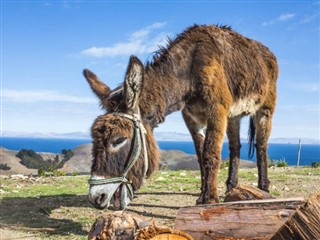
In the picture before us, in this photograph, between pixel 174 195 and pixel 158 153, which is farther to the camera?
pixel 174 195

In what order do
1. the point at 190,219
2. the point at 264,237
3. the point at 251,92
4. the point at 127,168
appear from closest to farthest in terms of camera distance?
1. the point at 264,237
2. the point at 190,219
3. the point at 127,168
4. the point at 251,92

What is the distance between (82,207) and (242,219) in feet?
17.3

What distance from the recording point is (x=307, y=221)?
3.09 m

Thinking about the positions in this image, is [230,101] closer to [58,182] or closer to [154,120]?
[154,120]

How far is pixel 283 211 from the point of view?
430 cm

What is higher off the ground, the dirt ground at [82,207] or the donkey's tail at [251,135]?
the donkey's tail at [251,135]

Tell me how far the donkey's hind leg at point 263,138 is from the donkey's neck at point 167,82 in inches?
103

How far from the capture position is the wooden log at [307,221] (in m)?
3.07

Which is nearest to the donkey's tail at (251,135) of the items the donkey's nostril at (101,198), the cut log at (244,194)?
the cut log at (244,194)

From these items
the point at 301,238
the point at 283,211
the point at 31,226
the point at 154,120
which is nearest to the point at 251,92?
the point at 154,120

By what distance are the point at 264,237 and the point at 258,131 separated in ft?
17.3

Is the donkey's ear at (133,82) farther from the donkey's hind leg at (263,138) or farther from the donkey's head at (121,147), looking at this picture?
the donkey's hind leg at (263,138)

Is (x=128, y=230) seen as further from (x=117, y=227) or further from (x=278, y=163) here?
(x=278, y=163)

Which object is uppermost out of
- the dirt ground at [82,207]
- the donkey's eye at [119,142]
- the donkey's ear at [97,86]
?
the donkey's ear at [97,86]
